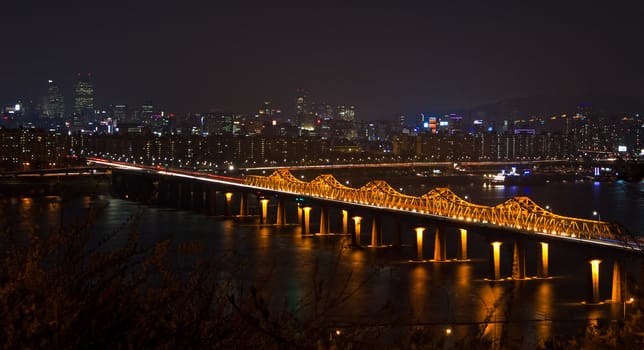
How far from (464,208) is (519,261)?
262 inches

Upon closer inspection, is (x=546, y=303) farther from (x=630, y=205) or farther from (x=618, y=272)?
(x=630, y=205)

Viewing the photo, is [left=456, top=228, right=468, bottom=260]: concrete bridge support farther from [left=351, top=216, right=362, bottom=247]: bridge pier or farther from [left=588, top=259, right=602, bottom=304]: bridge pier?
[left=588, top=259, right=602, bottom=304]: bridge pier

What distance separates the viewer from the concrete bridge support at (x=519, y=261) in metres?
21.6

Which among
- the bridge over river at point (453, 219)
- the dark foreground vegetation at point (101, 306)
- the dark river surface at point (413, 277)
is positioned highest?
the dark foreground vegetation at point (101, 306)

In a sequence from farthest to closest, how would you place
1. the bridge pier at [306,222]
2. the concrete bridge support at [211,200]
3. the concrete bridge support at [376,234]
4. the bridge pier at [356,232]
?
the concrete bridge support at [211,200] → the bridge pier at [306,222] → the bridge pier at [356,232] → the concrete bridge support at [376,234]

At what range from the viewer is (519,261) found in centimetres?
2180

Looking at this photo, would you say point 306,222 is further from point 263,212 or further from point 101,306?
point 101,306

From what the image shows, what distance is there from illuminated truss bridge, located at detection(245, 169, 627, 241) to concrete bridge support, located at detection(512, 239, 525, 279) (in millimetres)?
526

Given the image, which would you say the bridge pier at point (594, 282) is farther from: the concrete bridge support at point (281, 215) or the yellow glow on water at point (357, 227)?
the concrete bridge support at point (281, 215)

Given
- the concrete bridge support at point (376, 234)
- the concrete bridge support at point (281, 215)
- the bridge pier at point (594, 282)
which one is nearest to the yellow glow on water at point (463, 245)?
the concrete bridge support at point (376, 234)

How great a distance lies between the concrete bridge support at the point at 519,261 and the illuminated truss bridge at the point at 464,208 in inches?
20.7

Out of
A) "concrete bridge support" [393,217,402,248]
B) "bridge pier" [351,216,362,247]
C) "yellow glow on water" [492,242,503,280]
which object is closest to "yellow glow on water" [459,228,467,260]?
"yellow glow on water" [492,242,503,280]

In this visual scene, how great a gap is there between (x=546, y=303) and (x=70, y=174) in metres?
56.0

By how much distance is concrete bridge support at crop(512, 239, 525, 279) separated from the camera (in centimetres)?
2156
